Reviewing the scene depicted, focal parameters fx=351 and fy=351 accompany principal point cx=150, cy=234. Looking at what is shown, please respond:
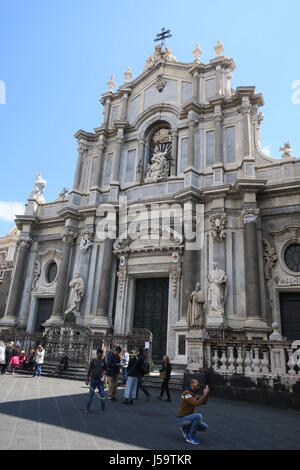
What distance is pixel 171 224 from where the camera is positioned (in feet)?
60.1

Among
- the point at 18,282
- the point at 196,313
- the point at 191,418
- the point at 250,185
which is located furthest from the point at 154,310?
the point at 191,418

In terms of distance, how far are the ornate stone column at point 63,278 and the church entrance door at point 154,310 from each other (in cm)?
424

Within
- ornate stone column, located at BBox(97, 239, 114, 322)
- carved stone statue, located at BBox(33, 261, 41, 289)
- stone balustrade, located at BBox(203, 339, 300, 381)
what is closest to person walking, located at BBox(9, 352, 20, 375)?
ornate stone column, located at BBox(97, 239, 114, 322)

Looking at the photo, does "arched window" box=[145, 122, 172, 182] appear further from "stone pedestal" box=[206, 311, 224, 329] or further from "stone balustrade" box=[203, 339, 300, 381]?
"stone balustrade" box=[203, 339, 300, 381]

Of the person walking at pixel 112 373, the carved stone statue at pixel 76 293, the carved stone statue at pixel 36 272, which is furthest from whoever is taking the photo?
the carved stone statue at pixel 36 272

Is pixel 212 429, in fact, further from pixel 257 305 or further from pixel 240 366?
pixel 257 305

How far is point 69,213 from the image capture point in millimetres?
21328

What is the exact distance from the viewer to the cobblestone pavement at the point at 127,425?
509cm

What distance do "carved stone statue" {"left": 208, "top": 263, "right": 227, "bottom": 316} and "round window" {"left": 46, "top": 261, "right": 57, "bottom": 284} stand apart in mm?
10791

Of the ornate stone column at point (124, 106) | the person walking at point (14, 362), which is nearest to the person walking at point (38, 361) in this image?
the person walking at point (14, 362)

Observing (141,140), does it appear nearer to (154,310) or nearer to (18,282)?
(154,310)

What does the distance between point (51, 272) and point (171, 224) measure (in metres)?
9.03

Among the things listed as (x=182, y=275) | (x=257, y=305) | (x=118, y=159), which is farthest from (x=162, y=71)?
(x=257, y=305)

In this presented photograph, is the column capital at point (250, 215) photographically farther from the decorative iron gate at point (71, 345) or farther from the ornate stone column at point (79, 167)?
the ornate stone column at point (79, 167)
